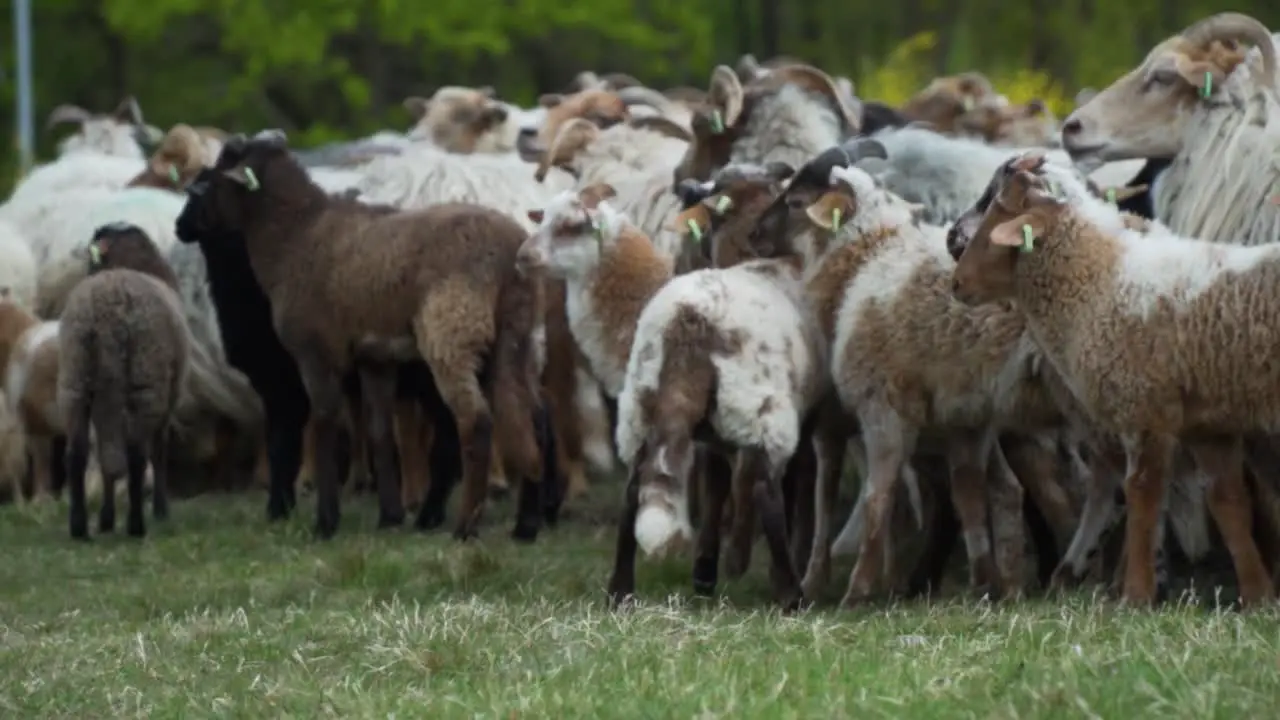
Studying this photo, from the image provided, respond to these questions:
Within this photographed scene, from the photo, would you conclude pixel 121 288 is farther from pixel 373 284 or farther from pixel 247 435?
pixel 247 435

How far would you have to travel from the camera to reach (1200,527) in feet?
33.0

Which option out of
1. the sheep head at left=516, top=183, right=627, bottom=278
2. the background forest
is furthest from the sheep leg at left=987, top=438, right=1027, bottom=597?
the background forest

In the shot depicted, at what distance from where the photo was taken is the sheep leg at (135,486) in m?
13.1

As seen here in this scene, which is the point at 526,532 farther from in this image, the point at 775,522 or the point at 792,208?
the point at 775,522

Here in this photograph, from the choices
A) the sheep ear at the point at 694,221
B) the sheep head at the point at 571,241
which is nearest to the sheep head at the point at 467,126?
the sheep head at the point at 571,241

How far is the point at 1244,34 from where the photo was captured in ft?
35.7

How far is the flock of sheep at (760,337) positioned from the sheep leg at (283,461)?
0.02m

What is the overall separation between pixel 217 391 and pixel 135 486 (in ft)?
7.87

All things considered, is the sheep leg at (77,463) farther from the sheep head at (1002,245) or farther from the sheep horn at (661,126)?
the sheep head at (1002,245)

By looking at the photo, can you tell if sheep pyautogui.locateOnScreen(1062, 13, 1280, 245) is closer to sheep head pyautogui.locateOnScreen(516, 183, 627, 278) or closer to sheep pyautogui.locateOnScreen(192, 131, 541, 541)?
sheep head pyautogui.locateOnScreen(516, 183, 627, 278)

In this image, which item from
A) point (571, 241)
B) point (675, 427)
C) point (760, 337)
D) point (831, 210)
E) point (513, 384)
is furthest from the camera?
point (513, 384)

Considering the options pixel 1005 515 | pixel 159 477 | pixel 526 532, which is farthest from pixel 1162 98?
pixel 159 477

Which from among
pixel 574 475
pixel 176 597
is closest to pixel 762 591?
pixel 176 597

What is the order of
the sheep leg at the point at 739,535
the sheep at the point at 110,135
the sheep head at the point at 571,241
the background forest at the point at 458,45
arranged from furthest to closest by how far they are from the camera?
1. the background forest at the point at 458,45
2. the sheep at the point at 110,135
3. the sheep head at the point at 571,241
4. the sheep leg at the point at 739,535
